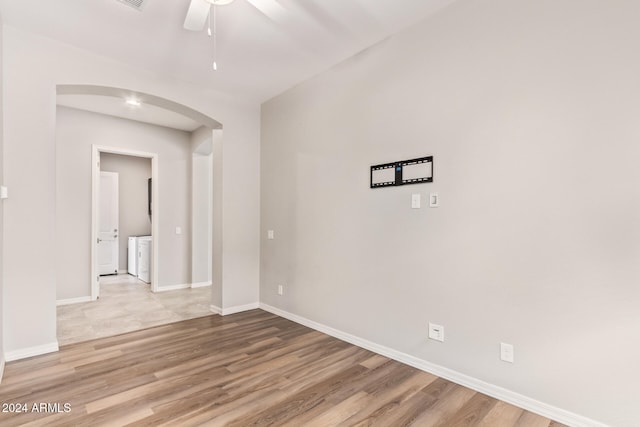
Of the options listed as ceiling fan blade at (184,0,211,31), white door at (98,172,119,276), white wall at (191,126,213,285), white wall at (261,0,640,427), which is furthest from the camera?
white door at (98,172,119,276)

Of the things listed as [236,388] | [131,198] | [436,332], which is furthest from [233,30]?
[131,198]

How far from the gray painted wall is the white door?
2.15 meters

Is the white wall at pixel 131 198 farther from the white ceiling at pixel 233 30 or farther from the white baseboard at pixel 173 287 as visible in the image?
the white ceiling at pixel 233 30

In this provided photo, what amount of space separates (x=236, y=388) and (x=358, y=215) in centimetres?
184

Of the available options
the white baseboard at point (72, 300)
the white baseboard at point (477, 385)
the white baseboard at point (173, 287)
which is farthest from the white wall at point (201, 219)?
the white baseboard at point (477, 385)

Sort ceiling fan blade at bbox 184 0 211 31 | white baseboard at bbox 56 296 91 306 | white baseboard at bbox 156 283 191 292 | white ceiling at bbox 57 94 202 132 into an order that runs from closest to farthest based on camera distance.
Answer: ceiling fan blade at bbox 184 0 211 31
white ceiling at bbox 57 94 202 132
white baseboard at bbox 56 296 91 306
white baseboard at bbox 156 283 191 292

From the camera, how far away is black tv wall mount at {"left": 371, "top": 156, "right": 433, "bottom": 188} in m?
2.62

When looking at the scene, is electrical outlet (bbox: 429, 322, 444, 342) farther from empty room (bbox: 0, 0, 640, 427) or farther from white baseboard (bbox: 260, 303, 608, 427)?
white baseboard (bbox: 260, 303, 608, 427)

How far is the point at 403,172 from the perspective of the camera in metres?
2.79

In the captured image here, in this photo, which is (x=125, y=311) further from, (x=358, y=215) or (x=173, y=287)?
(x=358, y=215)

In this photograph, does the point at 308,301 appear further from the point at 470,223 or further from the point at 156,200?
the point at 156,200

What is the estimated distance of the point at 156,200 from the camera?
542 centimetres

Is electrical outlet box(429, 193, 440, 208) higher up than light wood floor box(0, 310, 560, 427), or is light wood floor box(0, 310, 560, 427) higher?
electrical outlet box(429, 193, 440, 208)

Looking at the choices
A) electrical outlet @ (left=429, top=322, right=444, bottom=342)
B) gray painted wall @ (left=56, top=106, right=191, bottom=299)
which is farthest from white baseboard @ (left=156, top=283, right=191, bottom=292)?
electrical outlet @ (left=429, top=322, right=444, bottom=342)
